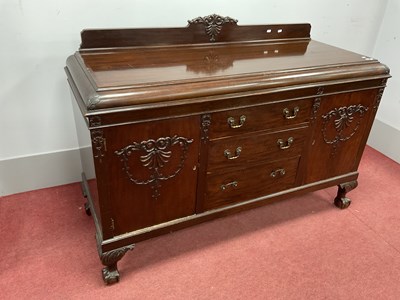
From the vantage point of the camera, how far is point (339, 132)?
1.70 metres

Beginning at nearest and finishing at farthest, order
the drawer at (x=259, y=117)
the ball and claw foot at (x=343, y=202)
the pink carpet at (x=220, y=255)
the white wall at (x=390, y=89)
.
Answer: the drawer at (x=259, y=117) → the pink carpet at (x=220, y=255) → the ball and claw foot at (x=343, y=202) → the white wall at (x=390, y=89)

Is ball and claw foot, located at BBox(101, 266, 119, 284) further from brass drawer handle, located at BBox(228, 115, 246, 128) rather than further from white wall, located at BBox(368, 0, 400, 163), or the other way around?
white wall, located at BBox(368, 0, 400, 163)

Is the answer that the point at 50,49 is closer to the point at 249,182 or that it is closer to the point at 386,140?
the point at 249,182

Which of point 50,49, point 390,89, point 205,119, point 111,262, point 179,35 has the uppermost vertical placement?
point 179,35

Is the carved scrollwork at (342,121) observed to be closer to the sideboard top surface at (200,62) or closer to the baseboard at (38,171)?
the sideboard top surface at (200,62)

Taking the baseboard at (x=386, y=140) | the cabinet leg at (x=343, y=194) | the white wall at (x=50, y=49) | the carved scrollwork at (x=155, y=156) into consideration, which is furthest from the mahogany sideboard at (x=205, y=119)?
the baseboard at (x=386, y=140)

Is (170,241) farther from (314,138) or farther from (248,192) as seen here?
(314,138)

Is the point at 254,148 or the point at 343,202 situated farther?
the point at 343,202

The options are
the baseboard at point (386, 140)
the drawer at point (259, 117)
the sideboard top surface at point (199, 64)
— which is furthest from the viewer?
the baseboard at point (386, 140)

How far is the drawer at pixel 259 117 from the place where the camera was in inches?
53.7

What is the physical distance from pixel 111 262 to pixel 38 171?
81cm

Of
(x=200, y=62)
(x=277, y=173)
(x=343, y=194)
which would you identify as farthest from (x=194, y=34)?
(x=343, y=194)

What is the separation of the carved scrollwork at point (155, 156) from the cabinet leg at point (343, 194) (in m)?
1.04

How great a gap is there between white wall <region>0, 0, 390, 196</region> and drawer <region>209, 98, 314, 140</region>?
29.3 inches
